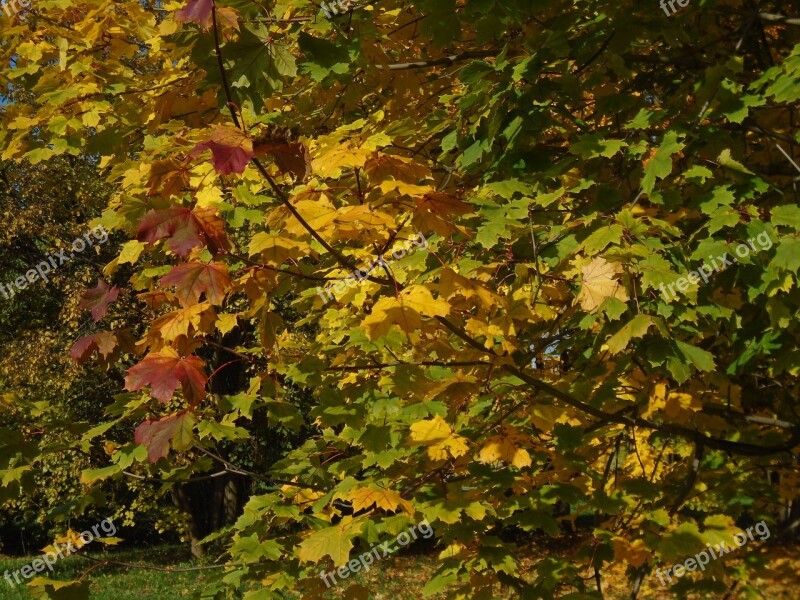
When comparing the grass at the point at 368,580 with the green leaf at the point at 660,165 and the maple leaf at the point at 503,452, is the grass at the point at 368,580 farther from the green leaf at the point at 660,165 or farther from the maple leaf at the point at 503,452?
the green leaf at the point at 660,165

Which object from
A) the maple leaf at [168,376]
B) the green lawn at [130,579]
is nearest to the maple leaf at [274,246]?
the maple leaf at [168,376]

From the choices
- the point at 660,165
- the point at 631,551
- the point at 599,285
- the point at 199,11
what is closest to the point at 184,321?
the point at 199,11

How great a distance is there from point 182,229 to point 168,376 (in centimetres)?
45

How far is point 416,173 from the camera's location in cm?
229

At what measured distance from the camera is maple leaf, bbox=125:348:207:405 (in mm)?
2049

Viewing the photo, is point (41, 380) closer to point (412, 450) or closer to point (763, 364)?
point (412, 450)

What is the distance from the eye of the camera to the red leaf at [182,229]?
187 centimetres

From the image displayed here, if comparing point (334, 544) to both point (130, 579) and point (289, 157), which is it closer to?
point (289, 157)

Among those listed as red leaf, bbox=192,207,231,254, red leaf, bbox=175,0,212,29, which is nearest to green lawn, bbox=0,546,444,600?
red leaf, bbox=192,207,231,254

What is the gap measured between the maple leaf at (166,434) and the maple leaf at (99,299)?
0.47 meters

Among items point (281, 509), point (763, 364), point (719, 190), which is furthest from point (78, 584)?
point (763, 364)

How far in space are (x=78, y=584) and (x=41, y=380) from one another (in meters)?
9.75

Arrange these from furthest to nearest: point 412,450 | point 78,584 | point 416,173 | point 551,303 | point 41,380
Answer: point 41,380 → point 551,303 → point 412,450 → point 78,584 → point 416,173

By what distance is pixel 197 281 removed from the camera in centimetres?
208
